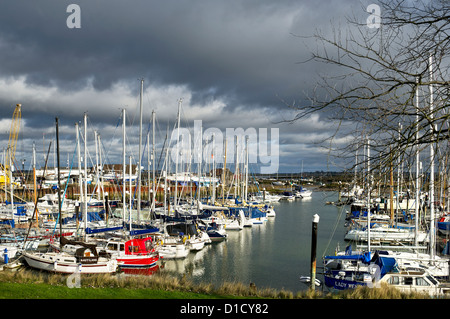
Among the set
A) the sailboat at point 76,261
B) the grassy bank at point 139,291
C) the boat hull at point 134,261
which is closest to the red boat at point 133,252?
the boat hull at point 134,261

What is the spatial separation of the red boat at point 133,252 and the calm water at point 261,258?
85.8 inches

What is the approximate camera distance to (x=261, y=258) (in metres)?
28.0

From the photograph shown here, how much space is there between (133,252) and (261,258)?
10003 mm

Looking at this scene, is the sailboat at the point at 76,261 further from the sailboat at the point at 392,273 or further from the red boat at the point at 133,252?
the sailboat at the point at 392,273

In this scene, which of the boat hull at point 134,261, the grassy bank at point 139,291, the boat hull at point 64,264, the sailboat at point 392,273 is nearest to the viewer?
the grassy bank at point 139,291

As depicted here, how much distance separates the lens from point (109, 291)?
500 inches

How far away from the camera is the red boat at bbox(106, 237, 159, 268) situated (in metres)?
22.7

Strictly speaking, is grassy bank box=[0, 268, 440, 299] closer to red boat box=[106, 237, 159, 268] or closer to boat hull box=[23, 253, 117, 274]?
boat hull box=[23, 253, 117, 274]

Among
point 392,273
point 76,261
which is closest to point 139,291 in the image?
point 76,261

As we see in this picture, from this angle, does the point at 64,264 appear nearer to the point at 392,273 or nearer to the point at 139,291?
the point at 139,291

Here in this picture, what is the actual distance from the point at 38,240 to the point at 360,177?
93.3 feet

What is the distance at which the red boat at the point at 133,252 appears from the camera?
22.7 meters
